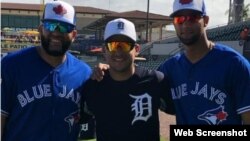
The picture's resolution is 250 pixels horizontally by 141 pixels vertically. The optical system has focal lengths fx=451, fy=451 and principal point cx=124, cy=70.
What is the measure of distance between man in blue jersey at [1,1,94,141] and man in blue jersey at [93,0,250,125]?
0.37m

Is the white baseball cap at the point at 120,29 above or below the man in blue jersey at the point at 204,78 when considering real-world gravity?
above

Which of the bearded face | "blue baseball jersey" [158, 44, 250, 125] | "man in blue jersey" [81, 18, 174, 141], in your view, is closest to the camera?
"blue baseball jersey" [158, 44, 250, 125]

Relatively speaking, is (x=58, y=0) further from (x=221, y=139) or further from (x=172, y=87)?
(x=221, y=139)

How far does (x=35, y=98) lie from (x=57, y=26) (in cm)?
65

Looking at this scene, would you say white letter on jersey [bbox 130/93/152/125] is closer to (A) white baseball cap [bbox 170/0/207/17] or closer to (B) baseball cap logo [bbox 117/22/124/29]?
(B) baseball cap logo [bbox 117/22/124/29]

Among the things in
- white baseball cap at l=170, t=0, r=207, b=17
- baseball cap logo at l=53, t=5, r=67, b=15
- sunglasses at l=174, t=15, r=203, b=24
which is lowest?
sunglasses at l=174, t=15, r=203, b=24

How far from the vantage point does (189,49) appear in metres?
4.00

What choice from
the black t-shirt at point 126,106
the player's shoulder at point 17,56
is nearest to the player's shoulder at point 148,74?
the black t-shirt at point 126,106

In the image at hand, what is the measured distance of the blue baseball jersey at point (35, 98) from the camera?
378cm

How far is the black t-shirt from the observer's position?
3.96 metres

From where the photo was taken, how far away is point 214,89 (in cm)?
379

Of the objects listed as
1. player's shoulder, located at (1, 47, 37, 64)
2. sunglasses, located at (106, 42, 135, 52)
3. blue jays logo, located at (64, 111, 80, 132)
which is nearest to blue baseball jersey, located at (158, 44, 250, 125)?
sunglasses, located at (106, 42, 135, 52)

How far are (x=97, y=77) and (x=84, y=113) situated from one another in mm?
396

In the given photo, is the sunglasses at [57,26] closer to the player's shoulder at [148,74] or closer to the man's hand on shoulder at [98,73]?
the man's hand on shoulder at [98,73]
